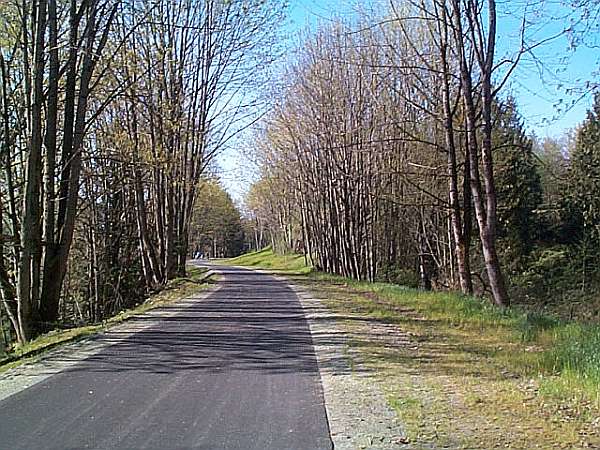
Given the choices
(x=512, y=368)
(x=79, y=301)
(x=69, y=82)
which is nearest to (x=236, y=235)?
(x=79, y=301)

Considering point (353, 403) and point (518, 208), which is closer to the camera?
point (353, 403)

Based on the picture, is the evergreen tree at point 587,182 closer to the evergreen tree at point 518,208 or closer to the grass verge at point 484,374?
the evergreen tree at point 518,208

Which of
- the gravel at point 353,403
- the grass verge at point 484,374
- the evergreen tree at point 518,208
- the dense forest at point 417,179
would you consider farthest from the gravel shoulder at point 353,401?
the evergreen tree at point 518,208

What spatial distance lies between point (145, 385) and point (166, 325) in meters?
6.84

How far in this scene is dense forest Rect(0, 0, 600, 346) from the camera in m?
18.5

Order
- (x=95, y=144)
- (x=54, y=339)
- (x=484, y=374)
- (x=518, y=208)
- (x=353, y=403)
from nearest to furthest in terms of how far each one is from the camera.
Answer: (x=353, y=403) < (x=484, y=374) < (x=54, y=339) < (x=95, y=144) < (x=518, y=208)

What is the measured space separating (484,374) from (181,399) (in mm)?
3839

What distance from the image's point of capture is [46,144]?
60.7ft

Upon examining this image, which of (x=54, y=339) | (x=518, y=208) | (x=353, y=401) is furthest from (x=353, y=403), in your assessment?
(x=518, y=208)

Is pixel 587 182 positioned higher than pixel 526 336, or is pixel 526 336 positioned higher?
pixel 587 182

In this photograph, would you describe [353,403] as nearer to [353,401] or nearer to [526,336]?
[353,401]

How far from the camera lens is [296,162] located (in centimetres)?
4338

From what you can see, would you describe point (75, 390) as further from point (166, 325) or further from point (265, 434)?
point (166, 325)

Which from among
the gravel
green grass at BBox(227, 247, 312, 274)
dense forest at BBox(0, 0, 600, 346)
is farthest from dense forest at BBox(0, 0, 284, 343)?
green grass at BBox(227, 247, 312, 274)
